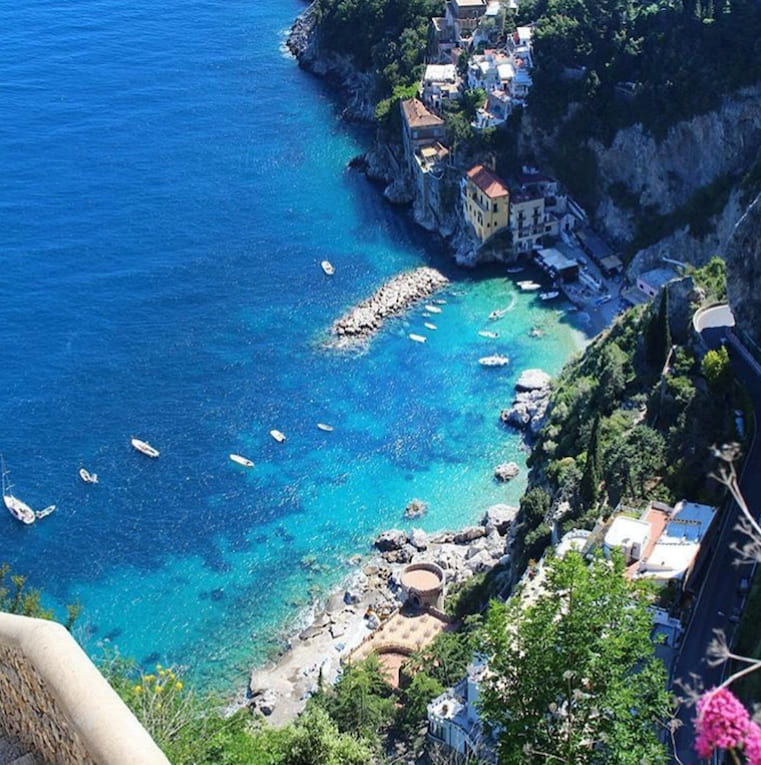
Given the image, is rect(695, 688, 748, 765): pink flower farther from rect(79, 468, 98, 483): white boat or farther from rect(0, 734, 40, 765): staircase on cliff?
rect(79, 468, 98, 483): white boat

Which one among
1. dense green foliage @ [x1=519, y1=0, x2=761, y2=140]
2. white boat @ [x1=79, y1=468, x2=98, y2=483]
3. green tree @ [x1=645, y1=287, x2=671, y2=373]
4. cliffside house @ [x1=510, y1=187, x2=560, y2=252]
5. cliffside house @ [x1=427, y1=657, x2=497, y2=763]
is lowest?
white boat @ [x1=79, y1=468, x2=98, y2=483]

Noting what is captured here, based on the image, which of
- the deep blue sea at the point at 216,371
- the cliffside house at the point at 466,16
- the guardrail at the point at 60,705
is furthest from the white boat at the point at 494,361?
the guardrail at the point at 60,705

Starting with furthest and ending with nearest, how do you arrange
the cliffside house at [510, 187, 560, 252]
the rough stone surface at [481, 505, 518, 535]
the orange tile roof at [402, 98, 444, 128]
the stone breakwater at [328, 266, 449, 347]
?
the orange tile roof at [402, 98, 444, 128], the cliffside house at [510, 187, 560, 252], the stone breakwater at [328, 266, 449, 347], the rough stone surface at [481, 505, 518, 535]

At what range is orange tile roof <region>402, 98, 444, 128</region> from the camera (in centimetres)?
8106

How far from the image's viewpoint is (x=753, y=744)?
9.48 metres

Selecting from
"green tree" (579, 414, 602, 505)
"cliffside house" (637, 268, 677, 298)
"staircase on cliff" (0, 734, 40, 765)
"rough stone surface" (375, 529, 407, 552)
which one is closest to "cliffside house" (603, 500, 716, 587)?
"green tree" (579, 414, 602, 505)

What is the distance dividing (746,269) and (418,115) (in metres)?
50.0

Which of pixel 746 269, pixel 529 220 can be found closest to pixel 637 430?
pixel 746 269

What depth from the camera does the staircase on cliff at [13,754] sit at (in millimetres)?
11906

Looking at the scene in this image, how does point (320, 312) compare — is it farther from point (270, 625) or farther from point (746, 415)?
point (746, 415)

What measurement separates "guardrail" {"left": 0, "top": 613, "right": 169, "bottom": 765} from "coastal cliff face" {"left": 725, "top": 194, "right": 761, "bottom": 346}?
1248 inches

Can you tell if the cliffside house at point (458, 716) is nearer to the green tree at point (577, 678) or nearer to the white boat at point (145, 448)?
the green tree at point (577, 678)

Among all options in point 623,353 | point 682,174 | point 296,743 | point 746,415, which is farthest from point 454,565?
point 682,174

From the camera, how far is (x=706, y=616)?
98.9 ft
